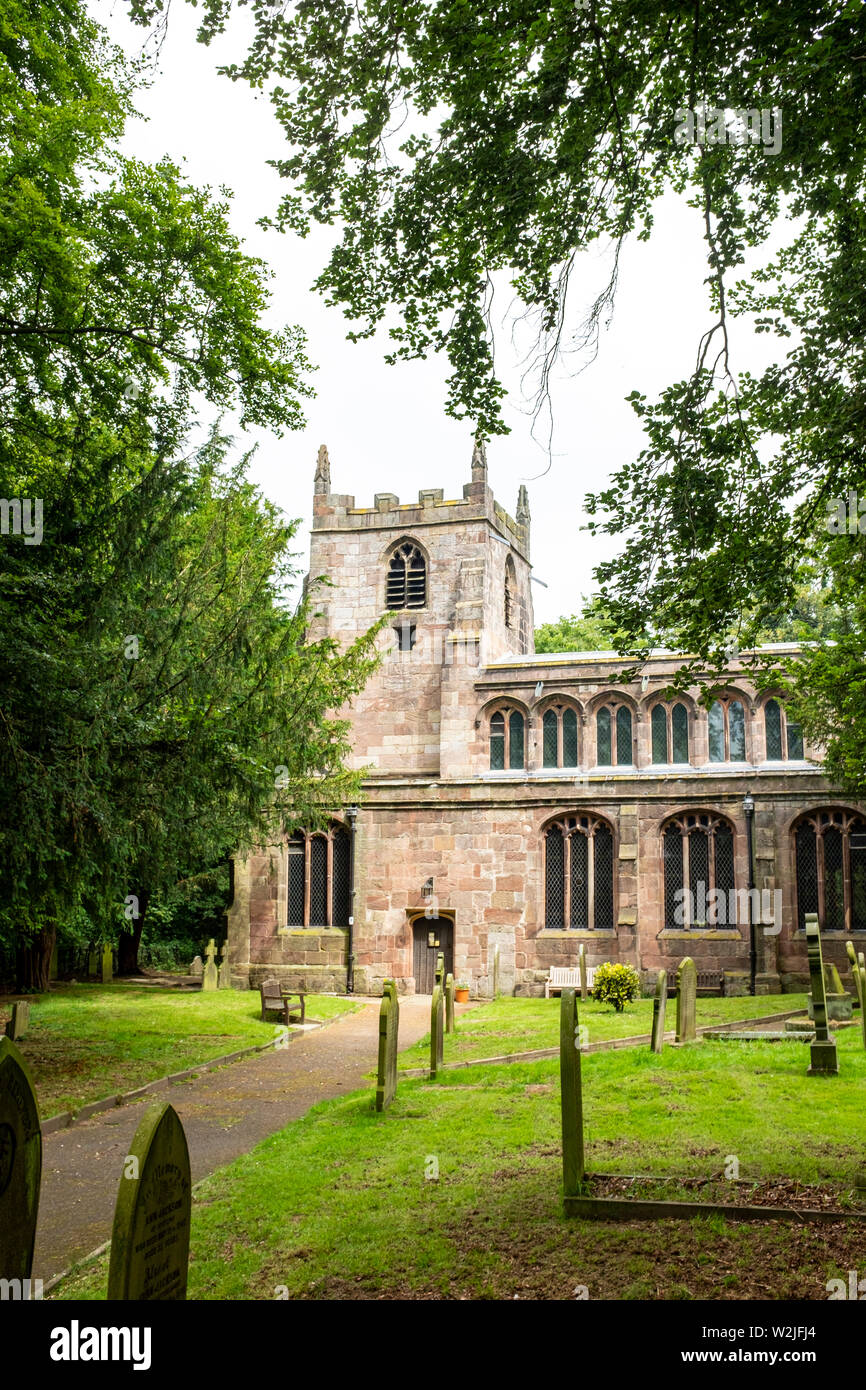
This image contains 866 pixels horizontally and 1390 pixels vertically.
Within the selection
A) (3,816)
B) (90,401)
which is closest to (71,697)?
(3,816)

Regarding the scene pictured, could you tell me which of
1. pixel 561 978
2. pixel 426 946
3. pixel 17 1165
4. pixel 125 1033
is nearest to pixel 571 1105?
pixel 17 1165

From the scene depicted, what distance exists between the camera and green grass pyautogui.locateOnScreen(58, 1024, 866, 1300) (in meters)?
5.69

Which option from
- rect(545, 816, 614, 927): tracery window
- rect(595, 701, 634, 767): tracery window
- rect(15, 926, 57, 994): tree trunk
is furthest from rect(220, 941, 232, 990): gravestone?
rect(595, 701, 634, 767): tracery window

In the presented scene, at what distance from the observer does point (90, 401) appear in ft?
41.4

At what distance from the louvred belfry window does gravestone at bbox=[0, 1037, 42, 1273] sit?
89.7 feet

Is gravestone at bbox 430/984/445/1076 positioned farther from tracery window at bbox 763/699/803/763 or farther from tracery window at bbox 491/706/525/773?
tracery window at bbox 763/699/803/763

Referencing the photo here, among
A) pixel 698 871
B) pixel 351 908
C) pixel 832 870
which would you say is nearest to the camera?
pixel 832 870

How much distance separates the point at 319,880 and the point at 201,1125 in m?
16.9

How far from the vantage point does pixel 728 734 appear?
26.2m

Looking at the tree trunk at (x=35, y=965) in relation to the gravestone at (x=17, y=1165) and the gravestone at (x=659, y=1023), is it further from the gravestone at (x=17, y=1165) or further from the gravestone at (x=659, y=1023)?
the gravestone at (x=17, y=1165)

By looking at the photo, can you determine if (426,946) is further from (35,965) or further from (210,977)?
(35,965)

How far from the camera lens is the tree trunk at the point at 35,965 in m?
22.2

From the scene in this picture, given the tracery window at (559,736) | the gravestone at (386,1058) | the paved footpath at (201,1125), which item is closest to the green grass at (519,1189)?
the gravestone at (386,1058)
